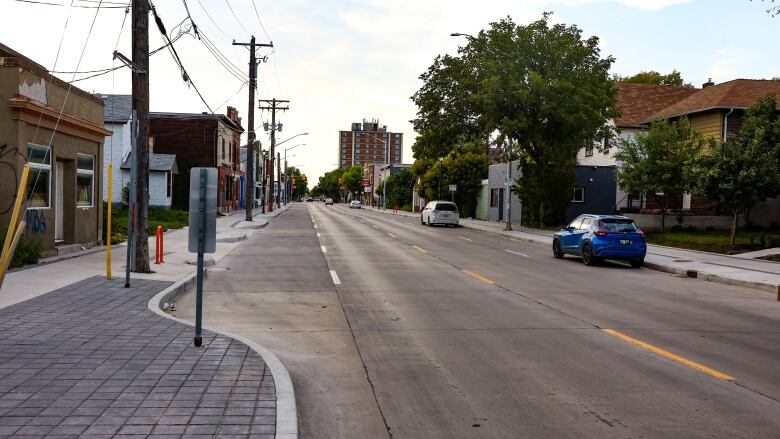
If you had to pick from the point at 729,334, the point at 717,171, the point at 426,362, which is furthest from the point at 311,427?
the point at 717,171

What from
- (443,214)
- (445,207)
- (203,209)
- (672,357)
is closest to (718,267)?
(672,357)

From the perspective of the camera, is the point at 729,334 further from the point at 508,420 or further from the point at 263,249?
the point at 263,249

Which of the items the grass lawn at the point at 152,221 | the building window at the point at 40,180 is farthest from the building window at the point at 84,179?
the building window at the point at 40,180

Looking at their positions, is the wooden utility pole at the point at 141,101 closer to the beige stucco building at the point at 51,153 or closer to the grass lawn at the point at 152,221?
the beige stucco building at the point at 51,153

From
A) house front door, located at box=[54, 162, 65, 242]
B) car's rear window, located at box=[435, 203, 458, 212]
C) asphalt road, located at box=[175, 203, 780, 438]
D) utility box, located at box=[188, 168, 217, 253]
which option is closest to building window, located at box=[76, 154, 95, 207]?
house front door, located at box=[54, 162, 65, 242]

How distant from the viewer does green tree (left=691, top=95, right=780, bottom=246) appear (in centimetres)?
2286

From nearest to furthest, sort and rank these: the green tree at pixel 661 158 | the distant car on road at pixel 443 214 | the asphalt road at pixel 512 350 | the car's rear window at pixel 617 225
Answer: the asphalt road at pixel 512 350 → the car's rear window at pixel 617 225 → the green tree at pixel 661 158 → the distant car on road at pixel 443 214

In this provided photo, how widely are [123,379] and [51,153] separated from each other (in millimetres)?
13263

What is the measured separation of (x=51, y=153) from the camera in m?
17.4

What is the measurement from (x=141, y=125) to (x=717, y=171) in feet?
61.7

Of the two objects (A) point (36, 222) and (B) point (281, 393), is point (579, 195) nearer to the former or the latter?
(A) point (36, 222)

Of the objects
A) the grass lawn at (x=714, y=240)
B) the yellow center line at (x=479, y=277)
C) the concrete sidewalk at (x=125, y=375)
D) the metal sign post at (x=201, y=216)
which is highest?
the metal sign post at (x=201, y=216)

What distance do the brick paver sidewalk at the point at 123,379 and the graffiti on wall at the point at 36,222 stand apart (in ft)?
23.1

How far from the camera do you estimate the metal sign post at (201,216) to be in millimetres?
7477
